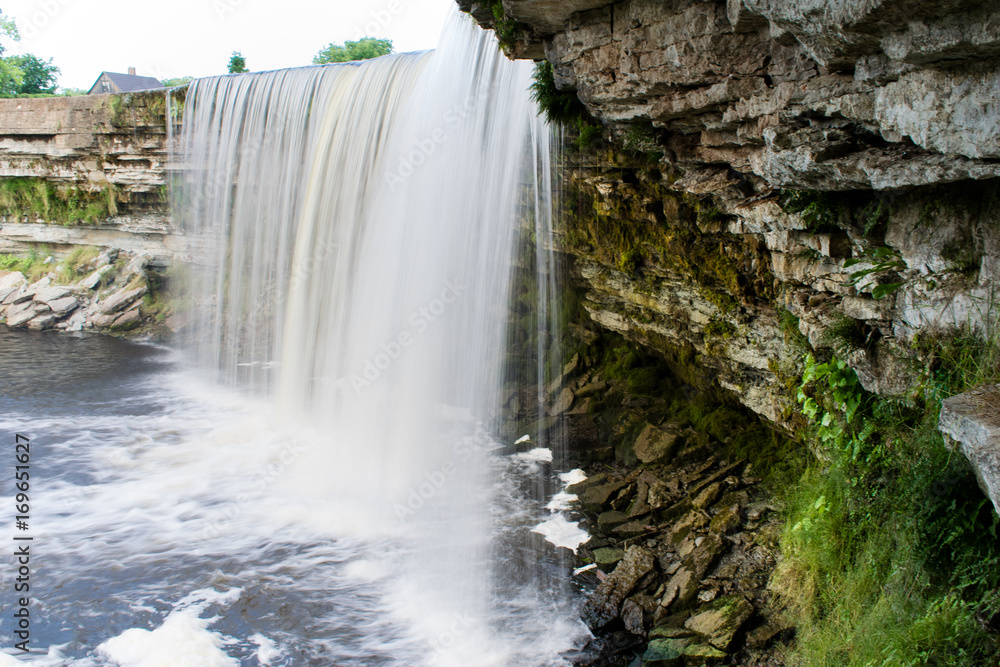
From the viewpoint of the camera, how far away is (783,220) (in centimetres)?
537

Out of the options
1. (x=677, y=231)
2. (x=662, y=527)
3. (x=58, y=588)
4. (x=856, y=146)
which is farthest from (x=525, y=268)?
(x=58, y=588)

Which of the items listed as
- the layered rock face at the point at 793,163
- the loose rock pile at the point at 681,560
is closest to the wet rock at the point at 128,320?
the loose rock pile at the point at 681,560

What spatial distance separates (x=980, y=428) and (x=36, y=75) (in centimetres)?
3611

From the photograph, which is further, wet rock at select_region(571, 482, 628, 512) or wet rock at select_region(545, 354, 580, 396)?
wet rock at select_region(545, 354, 580, 396)

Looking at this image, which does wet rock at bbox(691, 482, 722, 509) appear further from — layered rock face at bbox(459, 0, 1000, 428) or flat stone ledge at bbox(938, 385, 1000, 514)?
flat stone ledge at bbox(938, 385, 1000, 514)

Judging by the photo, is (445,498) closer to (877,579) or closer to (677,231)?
(677,231)

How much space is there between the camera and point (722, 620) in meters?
5.70

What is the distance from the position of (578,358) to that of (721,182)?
5354mm

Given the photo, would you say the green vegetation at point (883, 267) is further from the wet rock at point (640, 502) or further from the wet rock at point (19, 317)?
the wet rock at point (19, 317)

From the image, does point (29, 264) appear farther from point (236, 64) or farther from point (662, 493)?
point (662, 493)

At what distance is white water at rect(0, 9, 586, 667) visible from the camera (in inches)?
264

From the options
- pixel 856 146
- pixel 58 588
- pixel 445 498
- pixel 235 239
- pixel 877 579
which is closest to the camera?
pixel 856 146
